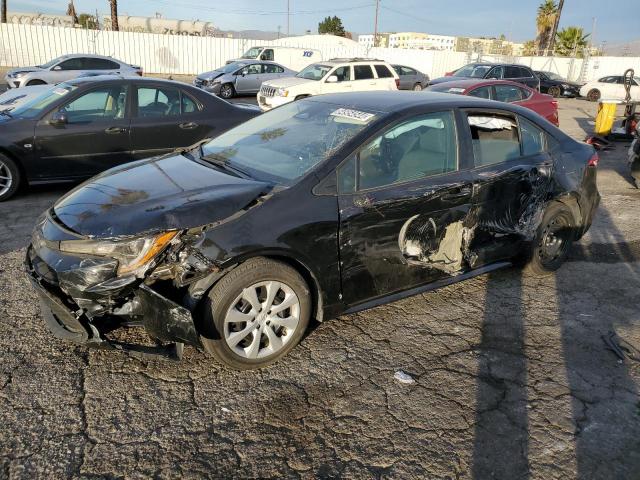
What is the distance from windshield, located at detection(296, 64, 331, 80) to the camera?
15.1 metres

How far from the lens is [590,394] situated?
10.2 feet

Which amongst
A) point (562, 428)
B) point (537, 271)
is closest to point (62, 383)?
point (562, 428)

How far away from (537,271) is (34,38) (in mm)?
30207

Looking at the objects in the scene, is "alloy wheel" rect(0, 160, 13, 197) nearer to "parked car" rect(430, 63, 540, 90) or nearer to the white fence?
"parked car" rect(430, 63, 540, 90)

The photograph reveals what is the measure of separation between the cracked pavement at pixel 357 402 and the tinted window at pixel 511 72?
1451 cm

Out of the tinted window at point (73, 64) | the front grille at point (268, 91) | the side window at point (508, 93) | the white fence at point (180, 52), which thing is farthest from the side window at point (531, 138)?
the white fence at point (180, 52)

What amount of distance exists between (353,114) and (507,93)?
28.7 feet

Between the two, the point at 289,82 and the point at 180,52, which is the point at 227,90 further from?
the point at 180,52

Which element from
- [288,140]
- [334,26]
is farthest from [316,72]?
[334,26]

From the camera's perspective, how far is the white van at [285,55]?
25.7 m

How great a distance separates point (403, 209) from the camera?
138 inches

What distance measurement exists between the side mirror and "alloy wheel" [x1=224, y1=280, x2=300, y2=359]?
15.2 feet

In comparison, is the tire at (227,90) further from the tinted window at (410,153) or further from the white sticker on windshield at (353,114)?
the tinted window at (410,153)

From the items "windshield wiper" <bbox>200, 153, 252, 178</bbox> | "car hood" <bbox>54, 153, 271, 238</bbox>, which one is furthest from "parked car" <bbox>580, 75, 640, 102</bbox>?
"car hood" <bbox>54, 153, 271, 238</bbox>
